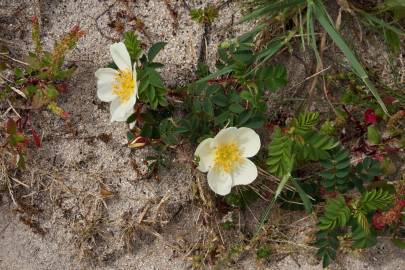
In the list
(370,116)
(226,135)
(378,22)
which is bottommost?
(370,116)

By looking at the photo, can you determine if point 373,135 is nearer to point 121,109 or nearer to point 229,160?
point 229,160

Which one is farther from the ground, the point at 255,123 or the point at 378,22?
the point at 378,22

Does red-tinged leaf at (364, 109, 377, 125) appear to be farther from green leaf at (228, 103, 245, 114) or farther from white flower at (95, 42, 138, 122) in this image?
white flower at (95, 42, 138, 122)

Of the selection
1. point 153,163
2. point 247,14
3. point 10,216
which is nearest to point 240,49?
point 247,14

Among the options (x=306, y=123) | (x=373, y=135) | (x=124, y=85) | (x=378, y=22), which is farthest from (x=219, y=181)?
(x=378, y=22)

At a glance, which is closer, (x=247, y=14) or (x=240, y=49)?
(x=240, y=49)

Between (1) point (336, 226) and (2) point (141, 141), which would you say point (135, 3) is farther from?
(1) point (336, 226)

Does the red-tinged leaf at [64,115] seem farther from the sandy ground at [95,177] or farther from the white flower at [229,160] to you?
the white flower at [229,160]
